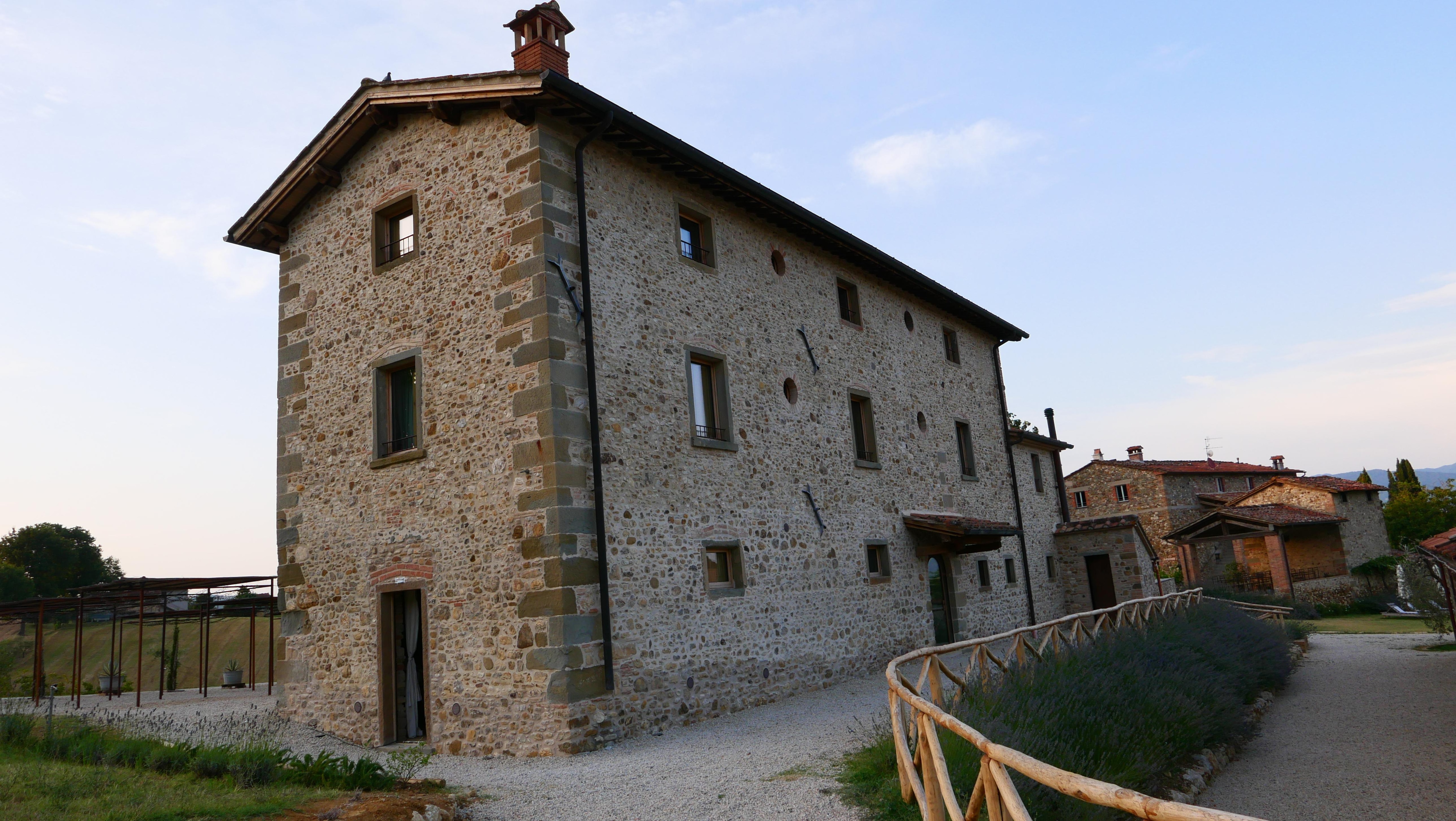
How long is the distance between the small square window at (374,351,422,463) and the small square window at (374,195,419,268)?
4.36ft

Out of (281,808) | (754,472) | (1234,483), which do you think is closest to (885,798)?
(281,808)

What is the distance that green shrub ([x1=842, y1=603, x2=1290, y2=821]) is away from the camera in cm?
527

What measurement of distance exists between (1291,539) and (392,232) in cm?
3051

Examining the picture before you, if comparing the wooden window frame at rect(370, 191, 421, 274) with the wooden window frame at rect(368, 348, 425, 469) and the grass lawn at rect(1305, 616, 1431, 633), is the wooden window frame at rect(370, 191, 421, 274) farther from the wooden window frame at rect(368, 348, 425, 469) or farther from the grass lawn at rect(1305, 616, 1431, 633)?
the grass lawn at rect(1305, 616, 1431, 633)

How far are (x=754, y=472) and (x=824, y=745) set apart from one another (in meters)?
4.21

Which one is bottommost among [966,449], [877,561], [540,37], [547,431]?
[877,561]

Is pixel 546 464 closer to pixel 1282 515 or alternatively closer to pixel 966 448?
pixel 966 448

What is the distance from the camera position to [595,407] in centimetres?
899

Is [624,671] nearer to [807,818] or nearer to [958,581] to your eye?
[807,818]

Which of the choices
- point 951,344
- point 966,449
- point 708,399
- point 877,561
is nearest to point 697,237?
point 708,399

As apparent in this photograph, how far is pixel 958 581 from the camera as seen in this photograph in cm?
1515

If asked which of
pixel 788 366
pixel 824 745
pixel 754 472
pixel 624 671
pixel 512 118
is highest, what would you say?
pixel 512 118

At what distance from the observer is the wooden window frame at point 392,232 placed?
34.1 ft

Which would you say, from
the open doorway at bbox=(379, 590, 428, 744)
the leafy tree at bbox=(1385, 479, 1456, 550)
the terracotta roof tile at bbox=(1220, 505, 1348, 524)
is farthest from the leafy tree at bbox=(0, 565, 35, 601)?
the leafy tree at bbox=(1385, 479, 1456, 550)
